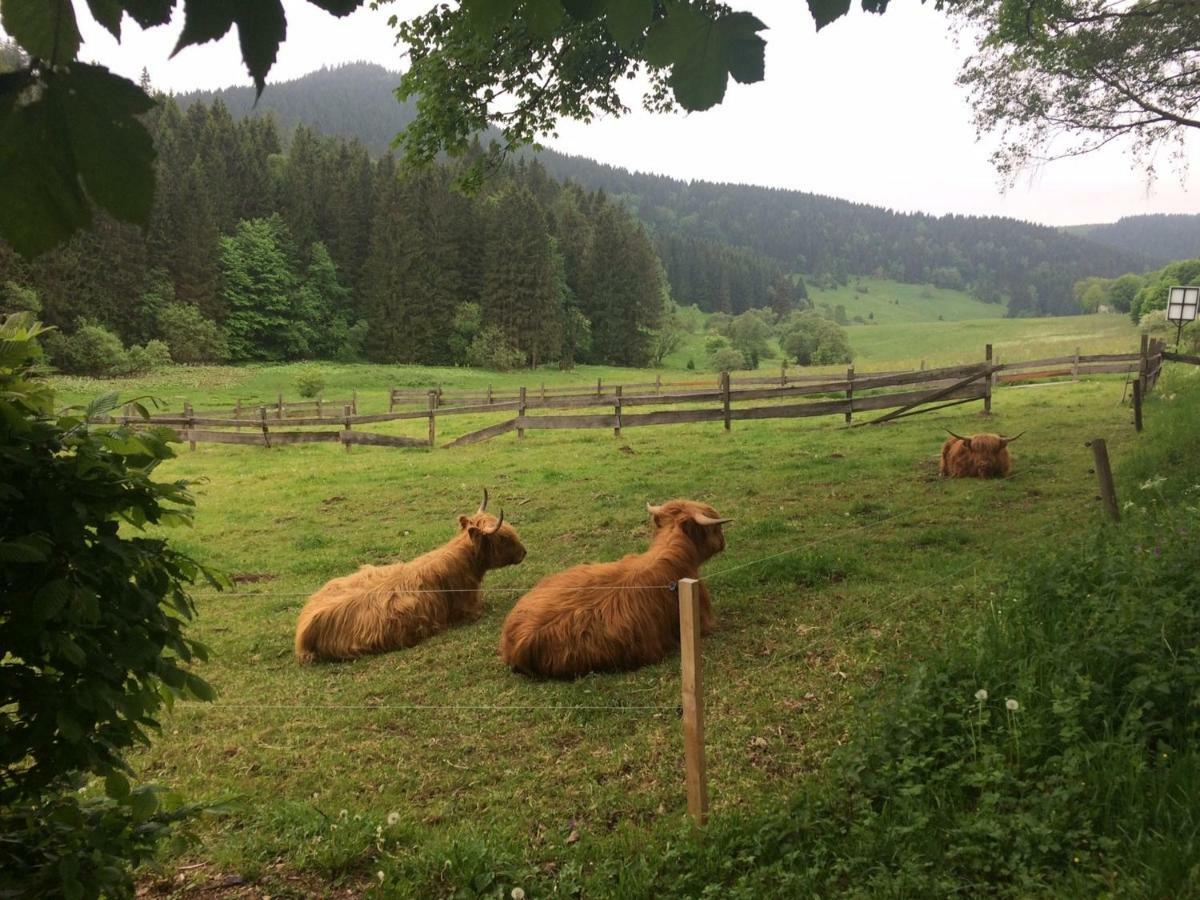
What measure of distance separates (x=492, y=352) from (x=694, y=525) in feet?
176

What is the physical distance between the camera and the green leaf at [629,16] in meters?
1.16

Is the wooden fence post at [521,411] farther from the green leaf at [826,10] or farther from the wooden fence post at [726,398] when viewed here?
the green leaf at [826,10]

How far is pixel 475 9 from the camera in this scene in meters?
1.07

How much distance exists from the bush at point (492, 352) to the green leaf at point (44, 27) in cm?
5693

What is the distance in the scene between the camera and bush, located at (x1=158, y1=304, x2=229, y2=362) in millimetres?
Answer: 44009

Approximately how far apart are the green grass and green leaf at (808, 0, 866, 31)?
12856cm

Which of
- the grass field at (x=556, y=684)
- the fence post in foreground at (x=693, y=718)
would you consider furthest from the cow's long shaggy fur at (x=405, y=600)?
A: the fence post in foreground at (x=693, y=718)

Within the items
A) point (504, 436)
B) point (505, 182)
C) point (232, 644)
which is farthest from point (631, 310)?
point (232, 644)

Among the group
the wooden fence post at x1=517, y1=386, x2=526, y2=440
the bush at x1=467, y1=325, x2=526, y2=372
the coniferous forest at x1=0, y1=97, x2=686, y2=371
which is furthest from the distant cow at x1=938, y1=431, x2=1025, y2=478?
the bush at x1=467, y1=325, x2=526, y2=372

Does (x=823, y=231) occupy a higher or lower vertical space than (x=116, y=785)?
higher

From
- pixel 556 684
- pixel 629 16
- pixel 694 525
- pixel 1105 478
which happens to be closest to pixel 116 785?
pixel 629 16

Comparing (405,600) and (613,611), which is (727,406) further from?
(613,611)

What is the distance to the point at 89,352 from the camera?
3547cm

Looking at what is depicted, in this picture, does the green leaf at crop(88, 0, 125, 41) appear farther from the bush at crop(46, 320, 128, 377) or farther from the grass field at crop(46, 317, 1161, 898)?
the bush at crop(46, 320, 128, 377)
